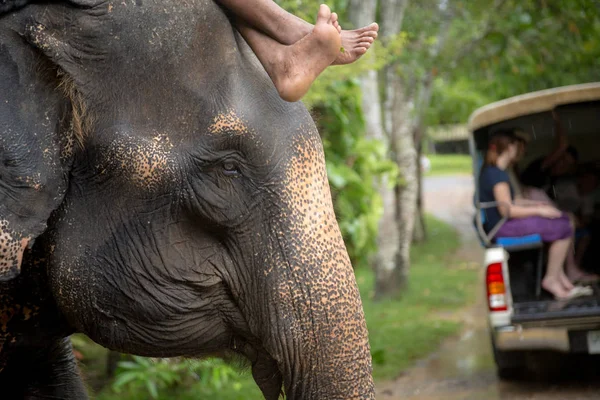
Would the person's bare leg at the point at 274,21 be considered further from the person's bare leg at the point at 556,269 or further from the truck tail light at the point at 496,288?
the person's bare leg at the point at 556,269

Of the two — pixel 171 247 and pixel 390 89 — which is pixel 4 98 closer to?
pixel 171 247

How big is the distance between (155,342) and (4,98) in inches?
28.9

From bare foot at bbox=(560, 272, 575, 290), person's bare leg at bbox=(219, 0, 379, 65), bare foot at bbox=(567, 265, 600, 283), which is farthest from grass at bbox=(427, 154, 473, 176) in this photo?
person's bare leg at bbox=(219, 0, 379, 65)

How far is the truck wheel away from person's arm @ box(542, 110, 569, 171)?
6.36ft

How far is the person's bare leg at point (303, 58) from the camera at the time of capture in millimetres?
2229

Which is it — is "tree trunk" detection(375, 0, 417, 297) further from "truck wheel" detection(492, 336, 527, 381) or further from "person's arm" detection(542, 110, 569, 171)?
"truck wheel" detection(492, 336, 527, 381)

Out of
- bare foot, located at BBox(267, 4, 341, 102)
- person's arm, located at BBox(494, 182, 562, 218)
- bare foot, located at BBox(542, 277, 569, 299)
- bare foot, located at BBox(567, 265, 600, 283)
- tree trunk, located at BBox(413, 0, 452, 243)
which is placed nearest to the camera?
bare foot, located at BBox(267, 4, 341, 102)

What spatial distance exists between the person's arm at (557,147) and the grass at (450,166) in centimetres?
2519

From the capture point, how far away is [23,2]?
2.33 m

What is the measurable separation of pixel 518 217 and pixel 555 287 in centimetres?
64

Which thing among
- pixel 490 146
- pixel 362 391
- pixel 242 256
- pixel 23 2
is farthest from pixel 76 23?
pixel 490 146

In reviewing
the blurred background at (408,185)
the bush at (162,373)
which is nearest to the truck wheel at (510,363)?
the blurred background at (408,185)

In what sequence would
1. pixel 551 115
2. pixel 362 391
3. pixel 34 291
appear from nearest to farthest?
1. pixel 362 391
2. pixel 34 291
3. pixel 551 115

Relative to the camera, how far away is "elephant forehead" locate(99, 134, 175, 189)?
92.4 inches
